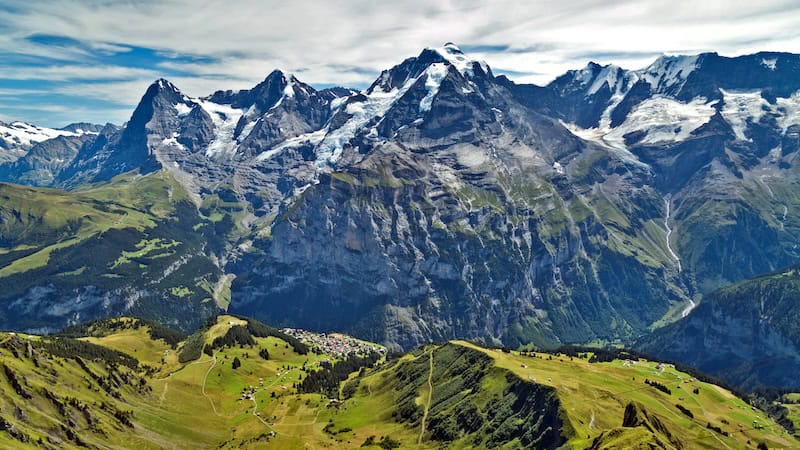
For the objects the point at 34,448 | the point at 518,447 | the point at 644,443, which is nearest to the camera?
the point at 644,443

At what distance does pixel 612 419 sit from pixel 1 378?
612 feet

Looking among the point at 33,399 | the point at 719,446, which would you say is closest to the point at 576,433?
the point at 719,446

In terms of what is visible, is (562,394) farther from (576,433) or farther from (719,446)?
(719,446)

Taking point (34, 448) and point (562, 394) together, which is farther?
point (562, 394)

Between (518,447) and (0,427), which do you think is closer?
(0,427)

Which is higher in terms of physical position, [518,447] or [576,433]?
[576,433]

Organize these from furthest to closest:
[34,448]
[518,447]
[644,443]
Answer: [518,447], [34,448], [644,443]

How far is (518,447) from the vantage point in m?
188

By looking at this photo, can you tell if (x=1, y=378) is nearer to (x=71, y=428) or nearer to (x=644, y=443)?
(x=71, y=428)

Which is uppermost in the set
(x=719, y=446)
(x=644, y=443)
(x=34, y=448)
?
(x=644, y=443)

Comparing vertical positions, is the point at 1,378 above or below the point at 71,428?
above

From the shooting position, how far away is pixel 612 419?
189750mm

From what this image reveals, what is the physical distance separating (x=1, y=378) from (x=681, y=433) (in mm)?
207851

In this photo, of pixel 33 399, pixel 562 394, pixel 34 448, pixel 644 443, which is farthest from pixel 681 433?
pixel 33 399
